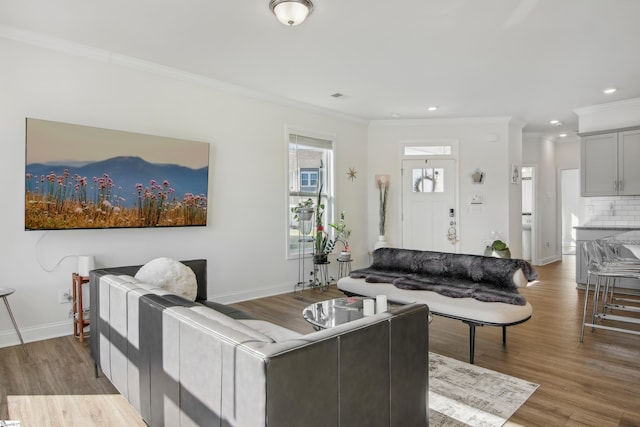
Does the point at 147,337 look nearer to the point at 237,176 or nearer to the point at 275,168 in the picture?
the point at 237,176

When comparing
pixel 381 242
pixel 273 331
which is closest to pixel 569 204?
pixel 381 242

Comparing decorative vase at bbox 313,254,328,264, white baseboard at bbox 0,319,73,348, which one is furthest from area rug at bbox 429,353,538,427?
white baseboard at bbox 0,319,73,348

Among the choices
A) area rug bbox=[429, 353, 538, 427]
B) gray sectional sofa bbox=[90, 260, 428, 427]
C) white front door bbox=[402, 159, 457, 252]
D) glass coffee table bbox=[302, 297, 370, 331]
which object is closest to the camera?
gray sectional sofa bbox=[90, 260, 428, 427]

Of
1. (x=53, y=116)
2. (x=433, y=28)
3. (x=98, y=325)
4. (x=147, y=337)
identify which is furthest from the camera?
(x=53, y=116)

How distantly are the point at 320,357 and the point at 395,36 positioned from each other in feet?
9.92

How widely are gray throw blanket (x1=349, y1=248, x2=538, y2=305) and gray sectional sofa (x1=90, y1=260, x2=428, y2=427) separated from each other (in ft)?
5.65

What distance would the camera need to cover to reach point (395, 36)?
342 centimetres

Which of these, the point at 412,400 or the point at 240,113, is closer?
the point at 412,400

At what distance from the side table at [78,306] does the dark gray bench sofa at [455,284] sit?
96.0 inches

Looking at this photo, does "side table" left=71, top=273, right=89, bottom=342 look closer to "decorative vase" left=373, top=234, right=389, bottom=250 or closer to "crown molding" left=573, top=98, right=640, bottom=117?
"decorative vase" left=373, top=234, right=389, bottom=250

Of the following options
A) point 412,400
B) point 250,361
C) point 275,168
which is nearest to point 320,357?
point 250,361

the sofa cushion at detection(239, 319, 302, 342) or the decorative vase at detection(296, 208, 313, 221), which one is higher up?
the decorative vase at detection(296, 208, 313, 221)

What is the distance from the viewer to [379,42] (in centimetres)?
353

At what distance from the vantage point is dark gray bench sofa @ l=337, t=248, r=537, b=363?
9.80 ft
